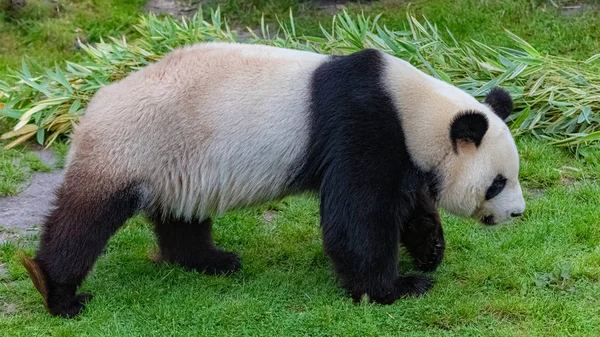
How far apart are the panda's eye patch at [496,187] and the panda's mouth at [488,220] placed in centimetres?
14

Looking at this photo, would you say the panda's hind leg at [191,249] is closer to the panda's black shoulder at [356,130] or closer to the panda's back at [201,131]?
the panda's back at [201,131]

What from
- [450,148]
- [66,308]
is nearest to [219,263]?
[66,308]

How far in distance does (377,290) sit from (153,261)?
1.43 metres

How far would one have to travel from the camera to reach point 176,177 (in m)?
4.28

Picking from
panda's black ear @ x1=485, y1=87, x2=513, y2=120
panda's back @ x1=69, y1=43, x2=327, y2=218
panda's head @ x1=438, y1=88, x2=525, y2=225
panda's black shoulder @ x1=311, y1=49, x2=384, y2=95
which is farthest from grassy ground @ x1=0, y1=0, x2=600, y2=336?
panda's black shoulder @ x1=311, y1=49, x2=384, y2=95

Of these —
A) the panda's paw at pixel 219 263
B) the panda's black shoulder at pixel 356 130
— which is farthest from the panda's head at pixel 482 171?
the panda's paw at pixel 219 263

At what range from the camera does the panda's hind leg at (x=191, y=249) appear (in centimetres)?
479

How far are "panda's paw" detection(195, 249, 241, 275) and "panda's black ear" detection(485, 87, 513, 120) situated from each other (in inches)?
67.0

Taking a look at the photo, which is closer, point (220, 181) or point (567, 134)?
point (220, 181)

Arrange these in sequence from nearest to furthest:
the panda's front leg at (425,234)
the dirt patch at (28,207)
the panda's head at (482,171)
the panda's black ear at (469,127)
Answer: the panda's black ear at (469,127), the panda's head at (482,171), the panda's front leg at (425,234), the dirt patch at (28,207)

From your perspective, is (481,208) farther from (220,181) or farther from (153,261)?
(153,261)

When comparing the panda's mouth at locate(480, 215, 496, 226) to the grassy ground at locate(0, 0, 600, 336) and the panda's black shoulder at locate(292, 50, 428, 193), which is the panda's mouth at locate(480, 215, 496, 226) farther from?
the panda's black shoulder at locate(292, 50, 428, 193)

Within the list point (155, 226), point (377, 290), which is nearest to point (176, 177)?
point (155, 226)

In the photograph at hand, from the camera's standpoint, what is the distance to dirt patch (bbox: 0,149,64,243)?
5348mm
